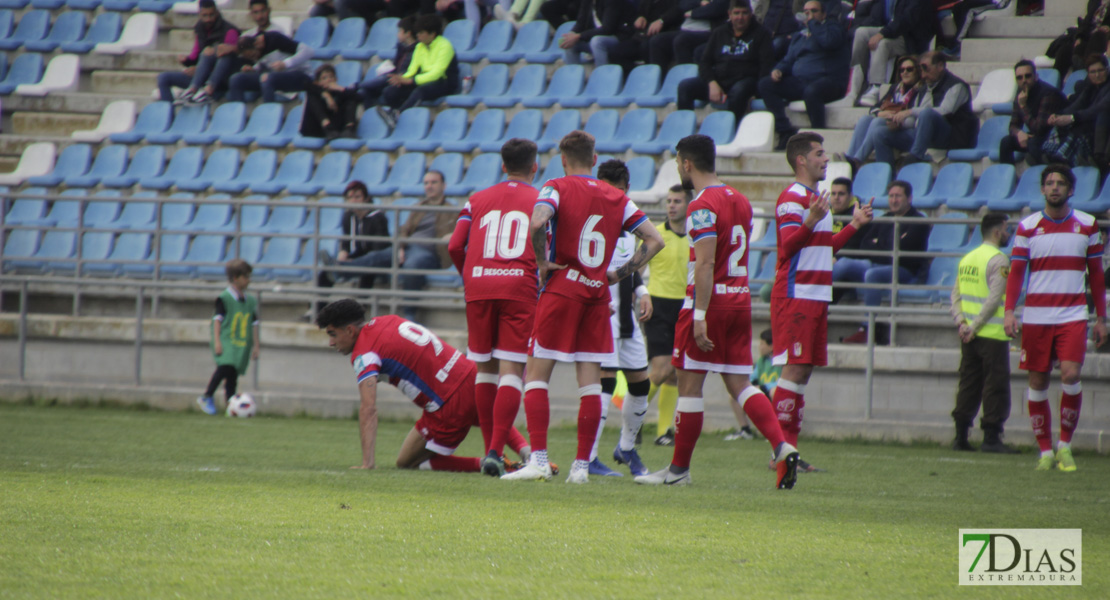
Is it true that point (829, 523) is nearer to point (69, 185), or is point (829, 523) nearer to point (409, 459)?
point (409, 459)

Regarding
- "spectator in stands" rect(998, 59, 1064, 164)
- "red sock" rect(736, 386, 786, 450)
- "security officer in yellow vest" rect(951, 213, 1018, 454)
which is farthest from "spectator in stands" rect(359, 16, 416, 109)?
"red sock" rect(736, 386, 786, 450)

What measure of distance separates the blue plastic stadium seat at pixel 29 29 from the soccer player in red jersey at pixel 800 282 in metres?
16.9

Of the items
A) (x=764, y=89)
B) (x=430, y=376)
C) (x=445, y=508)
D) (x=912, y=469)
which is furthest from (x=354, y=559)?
(x=764, y=89)

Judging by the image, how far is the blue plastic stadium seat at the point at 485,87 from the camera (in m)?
17.2

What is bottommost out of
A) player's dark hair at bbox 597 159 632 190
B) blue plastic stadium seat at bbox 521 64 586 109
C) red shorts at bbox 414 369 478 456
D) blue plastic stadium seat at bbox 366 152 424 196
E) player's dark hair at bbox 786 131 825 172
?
red shorts at bbox 414 369 478 456

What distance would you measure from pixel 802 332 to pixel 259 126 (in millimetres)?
11956

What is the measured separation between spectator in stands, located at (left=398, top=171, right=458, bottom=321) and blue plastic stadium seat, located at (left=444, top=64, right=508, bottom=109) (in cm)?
383

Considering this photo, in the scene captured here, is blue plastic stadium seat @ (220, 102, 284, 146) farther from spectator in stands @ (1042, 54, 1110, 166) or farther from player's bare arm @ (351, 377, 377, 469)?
player's bare arm @ (351, 377, 377, 469)

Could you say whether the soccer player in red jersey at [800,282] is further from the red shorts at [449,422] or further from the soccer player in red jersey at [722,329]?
Answer: the red shorts at [449,422]

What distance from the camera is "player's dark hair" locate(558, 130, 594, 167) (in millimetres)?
6859

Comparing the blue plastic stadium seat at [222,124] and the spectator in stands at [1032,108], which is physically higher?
the blue plastic stadium seat at [222,124]

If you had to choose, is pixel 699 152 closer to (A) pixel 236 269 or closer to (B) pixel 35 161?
(A) pixel 236 269

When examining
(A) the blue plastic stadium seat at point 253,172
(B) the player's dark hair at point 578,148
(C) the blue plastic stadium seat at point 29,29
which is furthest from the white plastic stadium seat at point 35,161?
(B) the player's dark hair at point 578,148

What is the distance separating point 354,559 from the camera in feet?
14.1
